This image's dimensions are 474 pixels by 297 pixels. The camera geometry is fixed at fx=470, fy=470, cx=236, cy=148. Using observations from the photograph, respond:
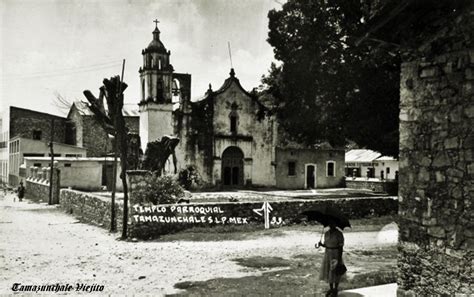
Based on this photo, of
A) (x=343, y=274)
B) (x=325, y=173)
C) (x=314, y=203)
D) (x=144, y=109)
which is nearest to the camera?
(x=343, y=274)

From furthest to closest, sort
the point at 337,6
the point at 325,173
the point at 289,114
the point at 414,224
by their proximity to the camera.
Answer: the point at 325,173 < the point at 289,114 < the point at 337,6 < the point at 414,224

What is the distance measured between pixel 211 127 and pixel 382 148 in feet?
49.6

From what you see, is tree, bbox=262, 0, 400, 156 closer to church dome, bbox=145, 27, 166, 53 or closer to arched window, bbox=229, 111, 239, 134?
arched window, bbox=229, 111, 239, 134

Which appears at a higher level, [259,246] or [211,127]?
[211,127]

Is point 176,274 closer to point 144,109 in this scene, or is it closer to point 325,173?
point 144,109

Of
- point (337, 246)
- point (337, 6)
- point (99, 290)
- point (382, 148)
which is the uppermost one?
point (337, 6)

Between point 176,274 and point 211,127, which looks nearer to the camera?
point 176,274

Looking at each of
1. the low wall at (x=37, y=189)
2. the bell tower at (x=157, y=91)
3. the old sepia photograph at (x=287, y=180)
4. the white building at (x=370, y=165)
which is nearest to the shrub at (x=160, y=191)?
the old sepia photograph at (x=287, y=180)

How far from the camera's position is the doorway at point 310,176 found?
1492 inches

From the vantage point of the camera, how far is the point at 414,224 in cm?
684

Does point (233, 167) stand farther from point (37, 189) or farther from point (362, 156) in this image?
point (362, 156)

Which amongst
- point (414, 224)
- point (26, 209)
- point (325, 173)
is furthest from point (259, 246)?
point (325, 173)

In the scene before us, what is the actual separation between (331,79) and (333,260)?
52.8ft

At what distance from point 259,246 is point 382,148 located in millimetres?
11357
